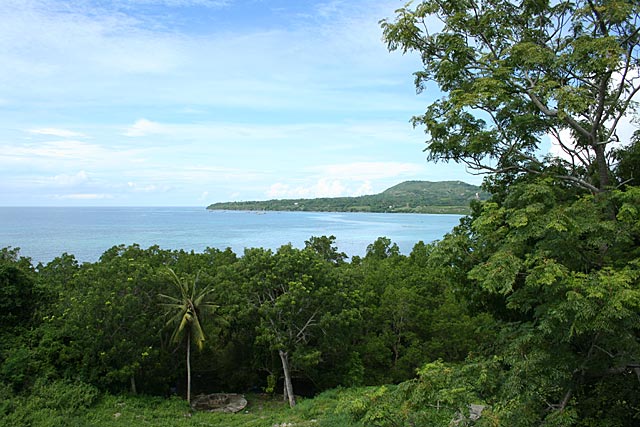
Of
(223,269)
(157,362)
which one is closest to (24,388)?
(157,362)

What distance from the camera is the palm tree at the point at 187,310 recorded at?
1702 centimetres

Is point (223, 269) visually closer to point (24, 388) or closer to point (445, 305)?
point (24, 388)

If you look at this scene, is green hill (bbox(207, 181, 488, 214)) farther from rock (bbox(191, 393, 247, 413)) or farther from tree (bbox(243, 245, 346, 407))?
rock (bbox(191, 393, 247, 413))

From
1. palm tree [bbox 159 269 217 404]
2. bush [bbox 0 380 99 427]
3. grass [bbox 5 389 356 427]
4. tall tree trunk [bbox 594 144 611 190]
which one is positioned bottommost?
grass [bbox 5 389 356 427]

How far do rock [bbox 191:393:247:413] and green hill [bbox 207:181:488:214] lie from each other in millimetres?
112065

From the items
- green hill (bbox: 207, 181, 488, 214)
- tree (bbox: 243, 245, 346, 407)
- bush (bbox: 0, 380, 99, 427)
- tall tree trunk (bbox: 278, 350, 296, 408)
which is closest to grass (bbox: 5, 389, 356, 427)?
bush (bbox: 0, 380, 99, 427)

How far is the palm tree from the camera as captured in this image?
17016mm

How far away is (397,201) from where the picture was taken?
160m

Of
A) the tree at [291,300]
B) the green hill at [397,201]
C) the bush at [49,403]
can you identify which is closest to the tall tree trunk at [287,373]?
the tree at [291,300]

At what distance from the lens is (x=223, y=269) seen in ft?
67.6

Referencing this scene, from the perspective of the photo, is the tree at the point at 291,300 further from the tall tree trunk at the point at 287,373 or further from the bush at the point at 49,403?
the bush at the point at 49,403

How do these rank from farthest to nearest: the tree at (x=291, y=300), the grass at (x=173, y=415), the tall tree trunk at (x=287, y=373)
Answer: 1. the tall tree trunk at (x=287, y=373)
2. the tree at (x=291, y=300)
3. the grass at (x=173, y=415)

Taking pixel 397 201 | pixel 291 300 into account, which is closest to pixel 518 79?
pixel 291 300

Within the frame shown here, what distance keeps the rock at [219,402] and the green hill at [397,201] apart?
11207 cm
